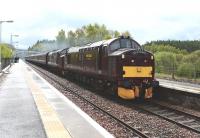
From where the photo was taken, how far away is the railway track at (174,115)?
14739 millimetres

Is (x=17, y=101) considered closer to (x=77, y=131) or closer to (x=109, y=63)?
(x=109, y=63)

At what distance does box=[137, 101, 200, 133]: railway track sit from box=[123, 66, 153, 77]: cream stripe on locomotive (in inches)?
51.5

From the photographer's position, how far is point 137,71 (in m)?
21.0

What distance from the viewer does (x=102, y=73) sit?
76.9 feet

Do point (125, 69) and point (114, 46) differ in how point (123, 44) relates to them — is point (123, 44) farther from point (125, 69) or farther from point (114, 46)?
point (125, 69)

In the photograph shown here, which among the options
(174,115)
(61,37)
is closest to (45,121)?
(174,115)

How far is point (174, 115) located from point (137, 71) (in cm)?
424

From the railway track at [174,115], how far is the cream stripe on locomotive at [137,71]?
1307mm

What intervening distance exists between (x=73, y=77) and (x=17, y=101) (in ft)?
56.6

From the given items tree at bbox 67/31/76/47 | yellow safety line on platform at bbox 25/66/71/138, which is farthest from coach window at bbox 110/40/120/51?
tree at bbox 67/31/76/47

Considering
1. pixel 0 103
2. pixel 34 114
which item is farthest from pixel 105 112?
pixel 0 103

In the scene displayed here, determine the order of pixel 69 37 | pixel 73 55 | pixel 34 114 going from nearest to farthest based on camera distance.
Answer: pixel 34 114 → pixel 73 55 → pixel 69 37

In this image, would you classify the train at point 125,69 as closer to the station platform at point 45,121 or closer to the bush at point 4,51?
the station platform at point 45,121

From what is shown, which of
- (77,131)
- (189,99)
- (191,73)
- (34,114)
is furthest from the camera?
(191,73)
